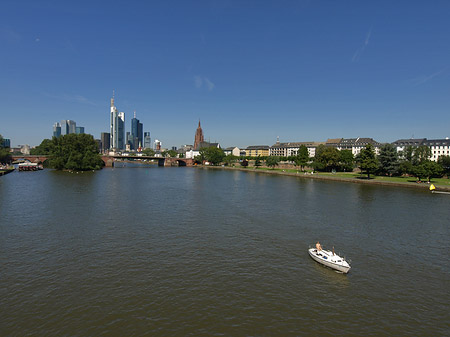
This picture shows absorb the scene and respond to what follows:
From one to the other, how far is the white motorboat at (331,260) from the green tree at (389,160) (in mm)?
97899

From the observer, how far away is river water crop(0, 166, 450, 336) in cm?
1742

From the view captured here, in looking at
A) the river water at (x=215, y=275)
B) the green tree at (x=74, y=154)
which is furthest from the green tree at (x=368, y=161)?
the green tree at (x=74, y=154)

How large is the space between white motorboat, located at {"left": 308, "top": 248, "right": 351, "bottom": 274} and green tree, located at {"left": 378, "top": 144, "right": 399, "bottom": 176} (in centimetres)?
9790

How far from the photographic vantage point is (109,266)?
24828 mm

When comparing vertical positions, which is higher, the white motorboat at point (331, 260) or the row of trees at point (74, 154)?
the row of trees at point (74, 154)

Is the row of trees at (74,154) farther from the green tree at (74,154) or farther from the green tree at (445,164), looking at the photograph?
the green tree at (445,164)

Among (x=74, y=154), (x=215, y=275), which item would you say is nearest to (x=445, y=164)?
(x=215, y=275)

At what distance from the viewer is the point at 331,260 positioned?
24969 mm

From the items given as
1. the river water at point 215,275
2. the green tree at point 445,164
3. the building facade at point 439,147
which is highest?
the building facade at point 439,147

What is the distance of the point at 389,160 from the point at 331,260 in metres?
101

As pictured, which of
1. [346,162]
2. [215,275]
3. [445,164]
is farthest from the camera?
[346,162]

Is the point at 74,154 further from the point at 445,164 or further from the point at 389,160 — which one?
the point at 445,164

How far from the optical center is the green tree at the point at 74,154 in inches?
4924

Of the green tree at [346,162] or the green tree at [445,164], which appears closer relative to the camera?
the green tree at [445,164]
